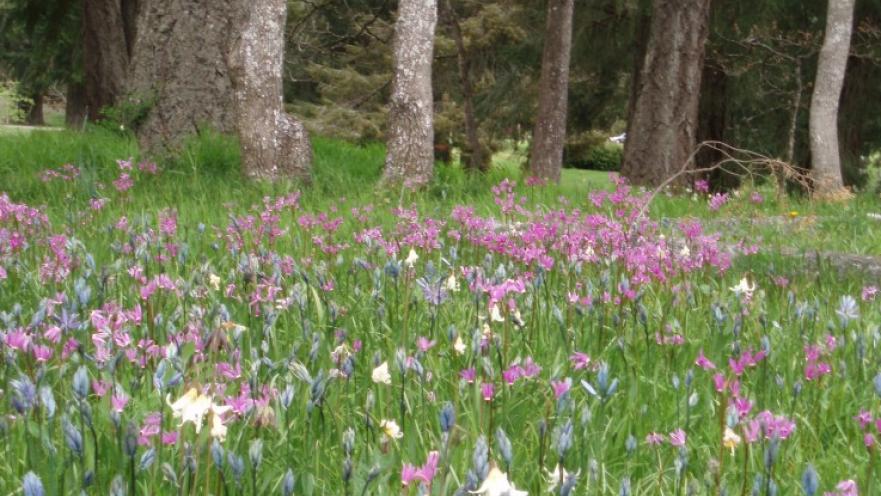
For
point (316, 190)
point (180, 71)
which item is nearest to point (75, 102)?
point (180, 71)

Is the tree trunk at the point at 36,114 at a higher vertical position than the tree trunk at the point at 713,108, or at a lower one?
lower

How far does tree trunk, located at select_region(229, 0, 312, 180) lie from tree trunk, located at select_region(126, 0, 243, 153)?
190cm

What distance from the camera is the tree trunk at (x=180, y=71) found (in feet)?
34.9

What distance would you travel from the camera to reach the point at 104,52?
1683cm

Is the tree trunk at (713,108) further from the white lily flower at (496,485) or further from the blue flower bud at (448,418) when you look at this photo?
the white lily flower at (496,485)

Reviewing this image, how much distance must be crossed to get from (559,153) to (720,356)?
9.33 metres

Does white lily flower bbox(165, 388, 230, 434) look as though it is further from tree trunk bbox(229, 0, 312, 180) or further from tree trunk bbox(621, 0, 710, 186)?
tree trunk bbox(621, 0, 710, 186)

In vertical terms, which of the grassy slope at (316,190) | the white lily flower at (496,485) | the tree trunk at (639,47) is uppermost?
the tree trunk at (639,47)

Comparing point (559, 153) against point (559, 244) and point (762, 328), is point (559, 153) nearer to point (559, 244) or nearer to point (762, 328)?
point (559, 244)

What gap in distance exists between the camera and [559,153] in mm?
12406

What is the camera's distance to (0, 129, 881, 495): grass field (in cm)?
188

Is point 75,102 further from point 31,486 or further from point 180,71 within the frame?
Answer: point 31,486

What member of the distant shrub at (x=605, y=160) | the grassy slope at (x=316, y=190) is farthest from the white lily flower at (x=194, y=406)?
the distant shrub at (x=605, y=160)

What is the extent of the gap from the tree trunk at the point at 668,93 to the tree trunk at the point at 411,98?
3625 millimetres
